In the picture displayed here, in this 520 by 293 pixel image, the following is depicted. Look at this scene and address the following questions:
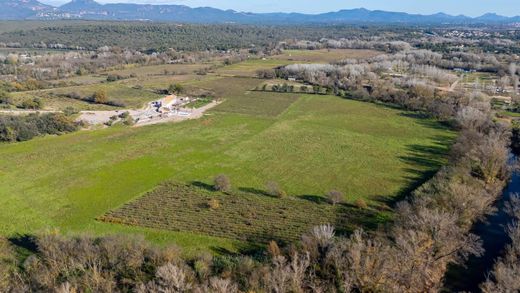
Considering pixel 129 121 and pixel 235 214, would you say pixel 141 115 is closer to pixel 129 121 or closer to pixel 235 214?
pixel 129 121

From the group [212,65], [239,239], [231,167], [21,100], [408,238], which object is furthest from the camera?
[212,65]

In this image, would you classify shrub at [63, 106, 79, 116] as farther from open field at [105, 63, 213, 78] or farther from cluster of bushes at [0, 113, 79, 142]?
open field at [105, 63, 213, 78]

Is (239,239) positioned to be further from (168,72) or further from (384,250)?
(168,72)

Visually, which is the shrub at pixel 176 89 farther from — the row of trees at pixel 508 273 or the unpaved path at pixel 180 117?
the row of trees at pixel 508 273

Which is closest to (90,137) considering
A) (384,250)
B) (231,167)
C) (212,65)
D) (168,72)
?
(231,167)

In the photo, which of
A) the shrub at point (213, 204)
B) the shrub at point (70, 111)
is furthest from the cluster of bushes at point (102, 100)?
the shrub at point (213, 204)

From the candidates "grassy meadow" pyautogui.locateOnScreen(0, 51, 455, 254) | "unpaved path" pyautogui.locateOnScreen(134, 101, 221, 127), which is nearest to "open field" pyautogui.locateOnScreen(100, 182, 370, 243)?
"grassy meadow" pyautogui.locateOnScreen(0, 51, 455, 254)
